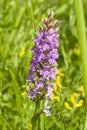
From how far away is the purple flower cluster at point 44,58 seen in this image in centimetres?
178

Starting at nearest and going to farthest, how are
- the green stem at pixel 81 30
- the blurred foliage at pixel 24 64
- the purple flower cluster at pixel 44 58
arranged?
1. the green stem at pixel 81 30
2. the purple flower cluster at pixel 44 58
3. the blurred foliage at pixel 24 64

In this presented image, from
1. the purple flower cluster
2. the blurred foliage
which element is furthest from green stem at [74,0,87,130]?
the blurred foliage

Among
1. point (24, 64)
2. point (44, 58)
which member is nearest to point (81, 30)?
point (44, 58)

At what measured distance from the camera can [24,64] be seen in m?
3.09

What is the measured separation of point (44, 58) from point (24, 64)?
131cm

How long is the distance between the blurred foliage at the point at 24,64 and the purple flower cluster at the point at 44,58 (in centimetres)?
25

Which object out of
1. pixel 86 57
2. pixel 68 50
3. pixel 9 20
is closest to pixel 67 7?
pixel 68 50

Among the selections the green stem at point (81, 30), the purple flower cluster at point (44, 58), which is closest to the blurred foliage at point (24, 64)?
the purple flower cluster at point (44, 58)

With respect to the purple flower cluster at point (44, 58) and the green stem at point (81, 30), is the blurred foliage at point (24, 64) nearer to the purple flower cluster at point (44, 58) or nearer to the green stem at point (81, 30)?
the purple flower cluster at point (44, 58)

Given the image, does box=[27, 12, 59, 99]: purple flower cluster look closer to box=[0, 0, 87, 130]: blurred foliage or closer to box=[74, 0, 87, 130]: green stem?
box=[0, 0, 87, 130]: blurred foliage

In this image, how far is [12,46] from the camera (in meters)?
3.53

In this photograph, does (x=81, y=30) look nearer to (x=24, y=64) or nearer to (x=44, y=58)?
(x=44, y=58)

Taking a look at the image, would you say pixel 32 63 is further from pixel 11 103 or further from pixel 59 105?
pixel 11 103

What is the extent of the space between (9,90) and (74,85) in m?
0.54
